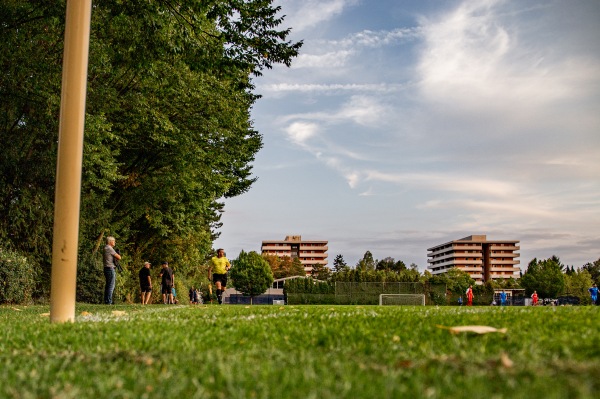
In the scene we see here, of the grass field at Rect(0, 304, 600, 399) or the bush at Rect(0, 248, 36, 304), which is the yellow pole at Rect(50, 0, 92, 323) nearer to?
the grass field at Rect(0, 304, 600, 399)

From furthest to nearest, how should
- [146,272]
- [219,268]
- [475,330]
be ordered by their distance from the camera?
[146,272]
[219,268]
[475,330]

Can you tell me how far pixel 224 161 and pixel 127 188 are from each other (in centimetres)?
546

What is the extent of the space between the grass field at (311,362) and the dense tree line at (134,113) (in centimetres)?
1099

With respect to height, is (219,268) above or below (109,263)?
below

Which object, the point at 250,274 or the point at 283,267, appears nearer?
the point at 250,274

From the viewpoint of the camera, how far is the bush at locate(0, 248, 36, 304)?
2136 cm

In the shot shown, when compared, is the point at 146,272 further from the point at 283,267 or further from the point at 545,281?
the point at 283,267

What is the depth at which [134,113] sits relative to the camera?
26469 millimetres

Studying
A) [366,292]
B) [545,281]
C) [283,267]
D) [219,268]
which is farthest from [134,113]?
[283,267]

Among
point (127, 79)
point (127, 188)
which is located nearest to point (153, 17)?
point (127, 79)

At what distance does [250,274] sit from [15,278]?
9534 cm

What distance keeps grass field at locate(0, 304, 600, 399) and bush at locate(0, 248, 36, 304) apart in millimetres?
17198

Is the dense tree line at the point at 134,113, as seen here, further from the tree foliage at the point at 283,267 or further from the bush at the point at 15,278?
the tree foliage at the point at 283,267

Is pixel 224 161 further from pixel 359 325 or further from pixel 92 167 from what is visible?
pixel 359 325
